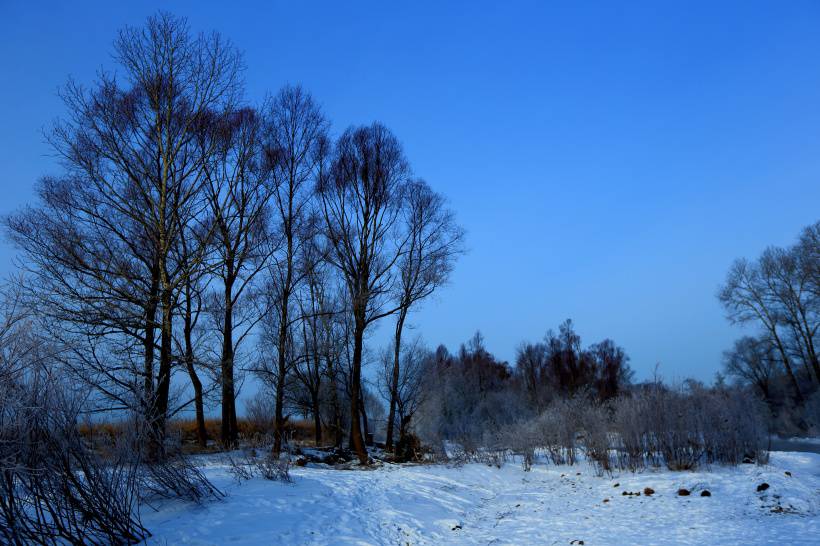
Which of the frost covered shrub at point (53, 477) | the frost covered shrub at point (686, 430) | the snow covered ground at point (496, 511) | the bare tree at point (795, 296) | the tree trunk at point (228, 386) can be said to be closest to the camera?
the frost covered shrub at point (53, 477)

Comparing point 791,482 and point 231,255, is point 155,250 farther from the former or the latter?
point 791,482

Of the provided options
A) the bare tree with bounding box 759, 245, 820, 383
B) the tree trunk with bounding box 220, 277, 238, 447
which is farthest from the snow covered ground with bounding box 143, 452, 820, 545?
the bare tree with bounding box 759, 245, 820, 383

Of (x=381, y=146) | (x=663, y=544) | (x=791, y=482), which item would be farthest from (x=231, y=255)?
(x=791, y=482)

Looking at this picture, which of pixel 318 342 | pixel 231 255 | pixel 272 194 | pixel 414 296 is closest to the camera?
pixel 231 255

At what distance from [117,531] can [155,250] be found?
25.1 ft

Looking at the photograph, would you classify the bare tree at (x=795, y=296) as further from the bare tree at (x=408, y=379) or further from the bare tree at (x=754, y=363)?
the bare tree at (x=408, y=379)

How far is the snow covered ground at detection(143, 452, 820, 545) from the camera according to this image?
655 centimetres

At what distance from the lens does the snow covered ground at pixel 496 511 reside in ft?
21.5

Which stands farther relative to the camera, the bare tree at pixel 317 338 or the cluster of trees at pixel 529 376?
the cluster of trees at pixel 529 376

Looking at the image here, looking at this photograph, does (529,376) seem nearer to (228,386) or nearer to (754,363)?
(754,363)

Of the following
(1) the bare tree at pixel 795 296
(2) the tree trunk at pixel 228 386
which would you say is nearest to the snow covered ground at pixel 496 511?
(2) the tree trunk at pixel 228 386

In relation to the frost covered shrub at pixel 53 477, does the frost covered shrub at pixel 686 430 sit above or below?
below

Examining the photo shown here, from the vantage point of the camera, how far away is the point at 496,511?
9.68m

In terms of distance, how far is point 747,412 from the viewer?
479 inches
